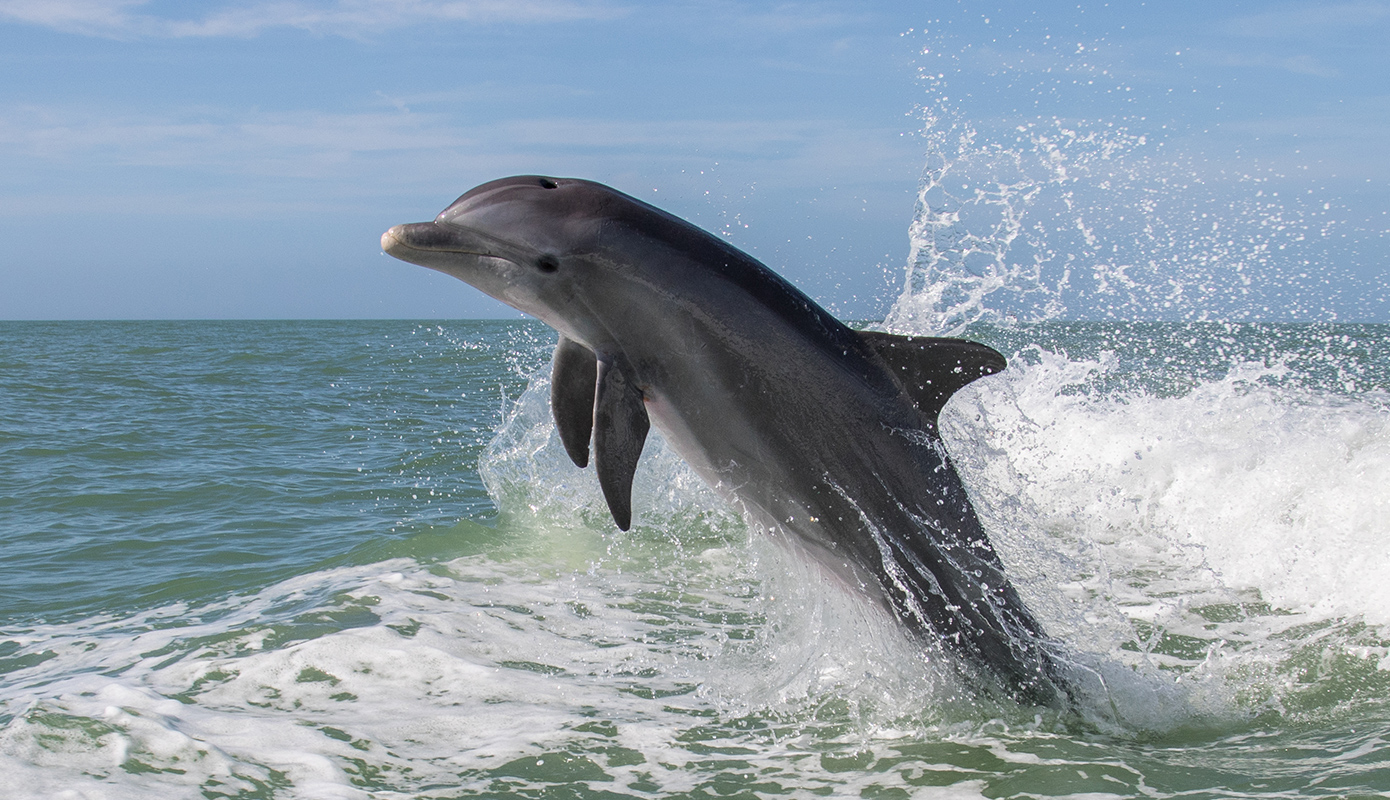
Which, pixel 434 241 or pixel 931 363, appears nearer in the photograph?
pixel 434 241

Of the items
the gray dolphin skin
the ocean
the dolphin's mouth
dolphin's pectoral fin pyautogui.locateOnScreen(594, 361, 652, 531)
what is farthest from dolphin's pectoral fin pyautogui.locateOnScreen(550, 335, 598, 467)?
the ocean

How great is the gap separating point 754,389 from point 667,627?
2486 millimetres

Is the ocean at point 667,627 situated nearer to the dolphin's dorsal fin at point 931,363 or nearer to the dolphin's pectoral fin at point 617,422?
the dolphin's dorsal fin at point 931,363

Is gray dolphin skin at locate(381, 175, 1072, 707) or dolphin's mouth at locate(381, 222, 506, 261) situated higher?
dolphin's mouth at locate(381, 222, 506, 261)

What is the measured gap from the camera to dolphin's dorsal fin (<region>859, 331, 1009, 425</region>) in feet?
13.6

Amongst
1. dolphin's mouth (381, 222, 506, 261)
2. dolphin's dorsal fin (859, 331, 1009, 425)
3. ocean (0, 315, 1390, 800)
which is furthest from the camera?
dolphin's dorsal fin (859, 331, 1009, 425)

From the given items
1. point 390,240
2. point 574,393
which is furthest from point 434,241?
point 574,393

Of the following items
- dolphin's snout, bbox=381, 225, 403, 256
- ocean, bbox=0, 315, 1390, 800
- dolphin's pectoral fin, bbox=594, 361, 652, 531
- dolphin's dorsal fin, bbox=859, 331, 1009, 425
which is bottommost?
ocean, bbox=0, 315, 1390, 800

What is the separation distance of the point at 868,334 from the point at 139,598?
5.70m

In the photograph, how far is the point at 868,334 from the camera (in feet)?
13.9

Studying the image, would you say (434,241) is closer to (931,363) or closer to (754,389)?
(754,389)

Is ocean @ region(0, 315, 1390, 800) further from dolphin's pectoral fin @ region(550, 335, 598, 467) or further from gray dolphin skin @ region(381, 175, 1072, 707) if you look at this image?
dolphin's pectoral fin @ region(550, 335, 598, 467)

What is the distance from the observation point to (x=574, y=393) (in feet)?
14.4

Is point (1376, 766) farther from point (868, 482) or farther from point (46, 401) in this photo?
point (46, 401)
